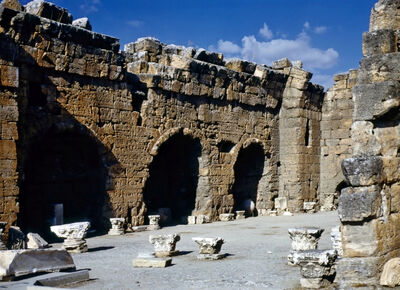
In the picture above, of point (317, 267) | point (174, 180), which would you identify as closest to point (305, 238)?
point (317, 267)

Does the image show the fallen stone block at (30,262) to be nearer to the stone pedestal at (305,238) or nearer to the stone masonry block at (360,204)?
the stone pedestal at (305,238)

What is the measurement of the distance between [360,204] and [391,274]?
2.90ft

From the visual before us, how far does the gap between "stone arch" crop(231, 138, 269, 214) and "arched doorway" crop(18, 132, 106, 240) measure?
241 inches

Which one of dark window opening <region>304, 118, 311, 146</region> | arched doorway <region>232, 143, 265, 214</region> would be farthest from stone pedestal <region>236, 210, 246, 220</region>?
dark window opening <region>304, 118, 311, 146</region>

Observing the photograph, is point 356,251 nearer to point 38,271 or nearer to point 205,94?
point 38,271

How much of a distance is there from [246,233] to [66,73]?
19.9 ft

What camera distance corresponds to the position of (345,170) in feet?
21.6

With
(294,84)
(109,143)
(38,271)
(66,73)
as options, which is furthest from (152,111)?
(38,271)

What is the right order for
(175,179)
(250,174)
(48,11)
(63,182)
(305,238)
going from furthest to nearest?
1. (250,174)
2. (175,179)
3. (63,182)
4. (48,11)
5. (305,238)

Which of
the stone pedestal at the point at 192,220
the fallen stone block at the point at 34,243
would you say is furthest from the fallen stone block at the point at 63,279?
the stone pedestal at the point at 192,220

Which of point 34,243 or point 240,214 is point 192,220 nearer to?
point 240,214

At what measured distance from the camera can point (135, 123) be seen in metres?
14.5

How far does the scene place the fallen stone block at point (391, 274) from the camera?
20.1 ft

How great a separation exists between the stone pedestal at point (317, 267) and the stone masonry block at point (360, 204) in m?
0.62
